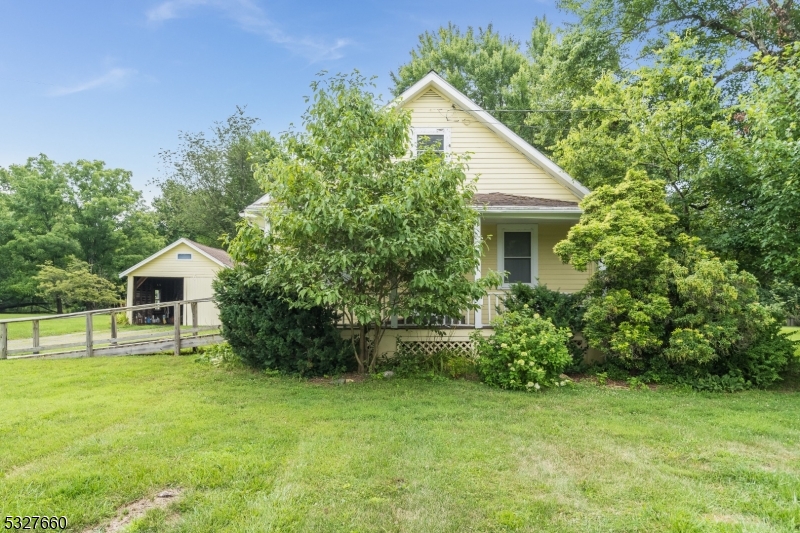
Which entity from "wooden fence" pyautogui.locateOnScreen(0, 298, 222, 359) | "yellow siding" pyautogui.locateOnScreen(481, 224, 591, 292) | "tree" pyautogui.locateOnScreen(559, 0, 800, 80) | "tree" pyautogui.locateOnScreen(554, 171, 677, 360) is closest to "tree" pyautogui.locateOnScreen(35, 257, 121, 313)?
"wooden fence" pyautogui.locateOnScreen(0, 298, 222, 359)

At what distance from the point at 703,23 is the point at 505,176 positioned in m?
8.69

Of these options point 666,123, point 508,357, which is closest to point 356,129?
point 508,357

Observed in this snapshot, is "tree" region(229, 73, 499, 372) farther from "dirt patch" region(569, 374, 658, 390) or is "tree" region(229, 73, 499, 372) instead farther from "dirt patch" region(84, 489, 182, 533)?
"dirt patch" region(84, 489, 182, 533)

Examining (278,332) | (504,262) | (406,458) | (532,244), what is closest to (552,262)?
(532,244)

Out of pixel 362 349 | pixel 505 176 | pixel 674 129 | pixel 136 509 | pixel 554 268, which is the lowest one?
pixel 136 509

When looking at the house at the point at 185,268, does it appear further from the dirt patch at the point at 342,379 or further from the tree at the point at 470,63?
the tree at the point at 470,63

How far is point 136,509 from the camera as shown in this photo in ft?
9.69

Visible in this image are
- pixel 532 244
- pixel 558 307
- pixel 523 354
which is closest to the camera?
pixel 523 354

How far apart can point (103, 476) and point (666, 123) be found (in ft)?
34.2

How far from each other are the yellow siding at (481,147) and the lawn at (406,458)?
5.37 metres

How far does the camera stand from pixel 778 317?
6914 mm

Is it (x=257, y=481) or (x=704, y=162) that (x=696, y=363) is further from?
(x=257, y=481)

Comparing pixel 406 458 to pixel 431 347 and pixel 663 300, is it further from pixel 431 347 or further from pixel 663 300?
pixel 663 300

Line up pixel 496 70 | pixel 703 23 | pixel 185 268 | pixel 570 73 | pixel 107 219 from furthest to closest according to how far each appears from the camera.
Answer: pixel 107 219 → pixel 496 70 → pixel 185 268 → pixel 570 73 → pixel 703 23
